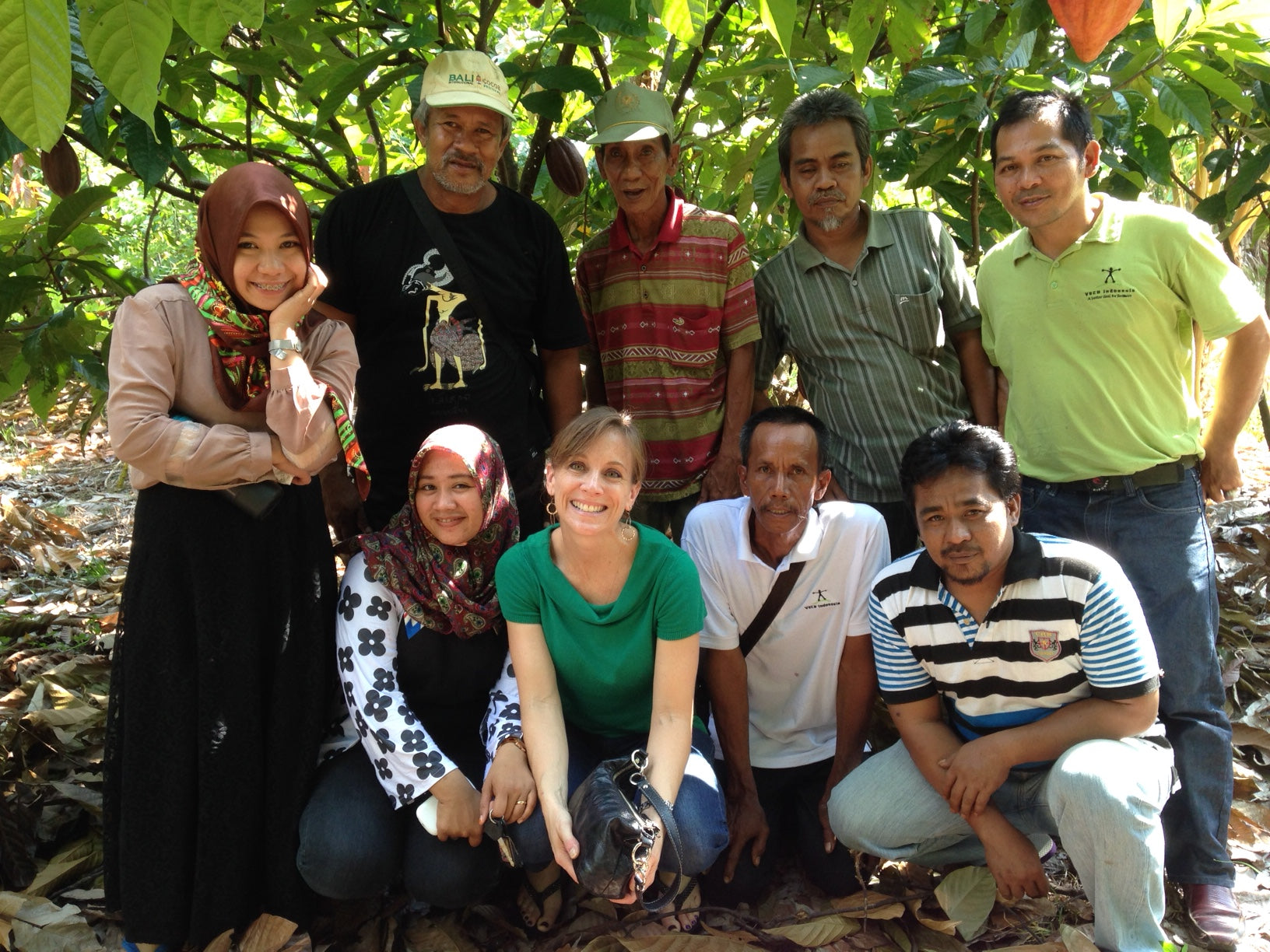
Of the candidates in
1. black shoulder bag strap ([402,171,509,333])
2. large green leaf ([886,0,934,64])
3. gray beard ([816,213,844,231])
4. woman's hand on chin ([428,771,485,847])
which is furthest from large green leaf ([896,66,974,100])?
woman's hand on chin ([428,771,485,847])

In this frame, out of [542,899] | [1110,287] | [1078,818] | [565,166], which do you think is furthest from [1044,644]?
[565,166]

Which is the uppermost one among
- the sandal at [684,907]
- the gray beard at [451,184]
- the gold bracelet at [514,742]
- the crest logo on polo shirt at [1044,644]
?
the gray beard at [451,184]

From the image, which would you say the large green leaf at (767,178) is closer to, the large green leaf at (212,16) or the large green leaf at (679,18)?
the large green leaf at (679,18)

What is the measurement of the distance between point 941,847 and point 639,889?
797mm

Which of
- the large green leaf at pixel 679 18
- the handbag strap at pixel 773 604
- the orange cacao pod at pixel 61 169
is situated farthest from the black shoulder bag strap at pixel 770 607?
the orange cacao pod at pixel 61 169

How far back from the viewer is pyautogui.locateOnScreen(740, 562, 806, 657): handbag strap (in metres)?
2.62

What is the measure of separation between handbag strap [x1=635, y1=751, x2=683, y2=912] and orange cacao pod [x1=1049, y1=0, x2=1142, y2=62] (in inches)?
69.2

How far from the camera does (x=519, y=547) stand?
2.41m

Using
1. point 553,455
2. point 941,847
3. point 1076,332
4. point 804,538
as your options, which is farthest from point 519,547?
point 1076,332

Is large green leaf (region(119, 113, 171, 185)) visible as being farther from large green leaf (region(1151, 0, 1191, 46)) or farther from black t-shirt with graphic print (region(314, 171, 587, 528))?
large green leaf (region(1151, 0, 1191, 46))

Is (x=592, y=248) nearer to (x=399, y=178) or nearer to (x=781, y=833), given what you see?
(x=399, y=178)

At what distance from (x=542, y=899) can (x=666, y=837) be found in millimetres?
439

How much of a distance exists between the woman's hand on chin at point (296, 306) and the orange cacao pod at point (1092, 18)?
1616 millimetres

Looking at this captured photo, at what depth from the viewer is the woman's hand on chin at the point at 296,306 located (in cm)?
215
